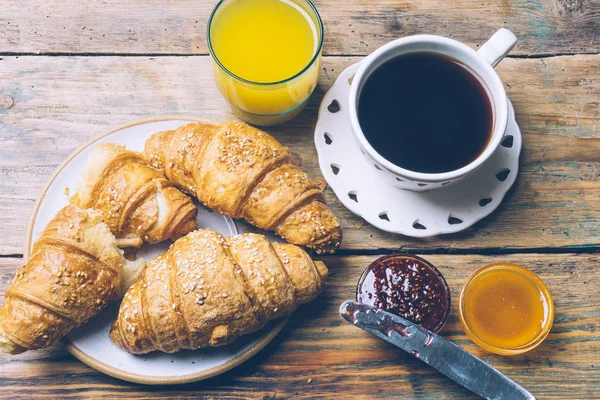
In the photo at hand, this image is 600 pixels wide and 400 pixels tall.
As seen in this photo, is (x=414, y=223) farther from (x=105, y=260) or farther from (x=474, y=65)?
(x=105, y=260)

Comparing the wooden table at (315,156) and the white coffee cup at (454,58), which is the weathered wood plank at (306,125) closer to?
the wooden table at (315,156)

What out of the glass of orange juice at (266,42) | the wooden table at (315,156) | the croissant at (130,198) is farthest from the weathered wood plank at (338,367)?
the glass of orange juice at (266,42)

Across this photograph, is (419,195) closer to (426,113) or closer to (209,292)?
(426,113)

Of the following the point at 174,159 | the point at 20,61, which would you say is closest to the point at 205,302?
the point at 174,159

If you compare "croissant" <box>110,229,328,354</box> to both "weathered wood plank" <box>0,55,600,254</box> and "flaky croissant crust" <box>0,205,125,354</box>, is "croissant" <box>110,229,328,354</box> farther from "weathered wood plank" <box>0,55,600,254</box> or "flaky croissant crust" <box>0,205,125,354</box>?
"weathered wood plank" <box>0,55,600,254</box>

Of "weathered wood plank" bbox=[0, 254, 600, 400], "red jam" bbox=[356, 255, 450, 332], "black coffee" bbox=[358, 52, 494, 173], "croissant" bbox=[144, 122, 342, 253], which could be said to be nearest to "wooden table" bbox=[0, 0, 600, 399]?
"weathered wood plank" bbox=[0, 254, 600, 400]
